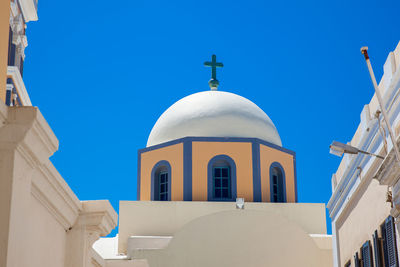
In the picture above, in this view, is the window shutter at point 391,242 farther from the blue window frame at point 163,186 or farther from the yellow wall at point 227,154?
the blue window frame at point 163,186

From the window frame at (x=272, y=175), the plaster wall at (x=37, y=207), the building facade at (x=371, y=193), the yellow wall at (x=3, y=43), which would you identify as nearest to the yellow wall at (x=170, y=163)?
the window frame at (x=272, y=175)

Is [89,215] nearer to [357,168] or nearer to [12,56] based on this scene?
[357,168]

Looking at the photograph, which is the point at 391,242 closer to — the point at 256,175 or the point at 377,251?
the point at 377,251

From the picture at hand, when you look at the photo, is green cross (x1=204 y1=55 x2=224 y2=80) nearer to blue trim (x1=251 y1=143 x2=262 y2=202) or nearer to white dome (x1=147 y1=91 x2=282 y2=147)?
white dome (x1=147 y1=91 x2=282 y2=147)

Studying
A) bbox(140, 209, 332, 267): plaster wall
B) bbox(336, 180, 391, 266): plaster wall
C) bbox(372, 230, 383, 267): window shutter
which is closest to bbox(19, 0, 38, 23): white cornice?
bbox(140, 209, 332, 267): plaster wall

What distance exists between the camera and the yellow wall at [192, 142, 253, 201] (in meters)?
20.4

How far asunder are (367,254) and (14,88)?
9053 mm

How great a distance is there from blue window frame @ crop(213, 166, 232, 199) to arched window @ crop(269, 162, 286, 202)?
131 centimetres

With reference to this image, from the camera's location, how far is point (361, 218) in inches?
463

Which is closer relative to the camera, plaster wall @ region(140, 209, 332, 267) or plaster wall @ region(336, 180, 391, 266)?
plaster wall @ region(336, 180, 391, 266)

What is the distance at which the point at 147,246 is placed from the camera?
1867 centimetres

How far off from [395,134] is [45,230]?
453 cm

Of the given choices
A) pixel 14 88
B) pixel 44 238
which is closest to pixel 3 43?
pixel 44 238

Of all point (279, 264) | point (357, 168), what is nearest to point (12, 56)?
point (279, 264)
